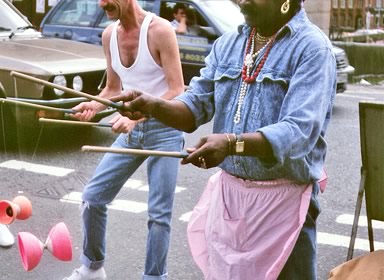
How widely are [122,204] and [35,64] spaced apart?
203 centimetres

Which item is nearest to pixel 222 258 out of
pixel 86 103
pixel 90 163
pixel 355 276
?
pixel 355 276

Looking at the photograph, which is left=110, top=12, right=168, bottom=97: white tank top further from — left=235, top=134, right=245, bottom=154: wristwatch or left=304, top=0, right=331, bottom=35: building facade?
left=304, top=0, right=331, bottom=35: building facade

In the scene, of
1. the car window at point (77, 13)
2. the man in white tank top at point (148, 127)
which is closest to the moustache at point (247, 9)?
the man in white tank top at point (148, 127)

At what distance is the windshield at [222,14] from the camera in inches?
432

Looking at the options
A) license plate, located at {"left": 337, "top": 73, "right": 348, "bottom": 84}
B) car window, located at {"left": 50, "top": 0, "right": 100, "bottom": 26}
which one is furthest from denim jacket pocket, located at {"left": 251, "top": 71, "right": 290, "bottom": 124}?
license plate, located at {"left": 337, "top": 73, "right": 348, "bottom": 84}

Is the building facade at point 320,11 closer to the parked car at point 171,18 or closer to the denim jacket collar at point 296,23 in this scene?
the parked car at point 171,18

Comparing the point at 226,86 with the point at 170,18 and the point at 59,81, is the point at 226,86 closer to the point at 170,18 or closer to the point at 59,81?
the point at 59,81

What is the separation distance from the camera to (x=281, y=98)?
2.75 metres

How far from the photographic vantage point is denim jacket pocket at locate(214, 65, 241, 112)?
285cm

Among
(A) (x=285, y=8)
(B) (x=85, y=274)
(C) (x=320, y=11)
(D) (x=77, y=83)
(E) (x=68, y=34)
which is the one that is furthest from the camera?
(C) (x=320, y=11)

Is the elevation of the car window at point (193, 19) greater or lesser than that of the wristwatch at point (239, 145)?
lesser

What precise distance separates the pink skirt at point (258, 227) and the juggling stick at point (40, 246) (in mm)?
709

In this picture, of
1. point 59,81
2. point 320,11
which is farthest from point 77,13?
point 320,11

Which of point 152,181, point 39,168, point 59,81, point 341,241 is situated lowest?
point 39,168
